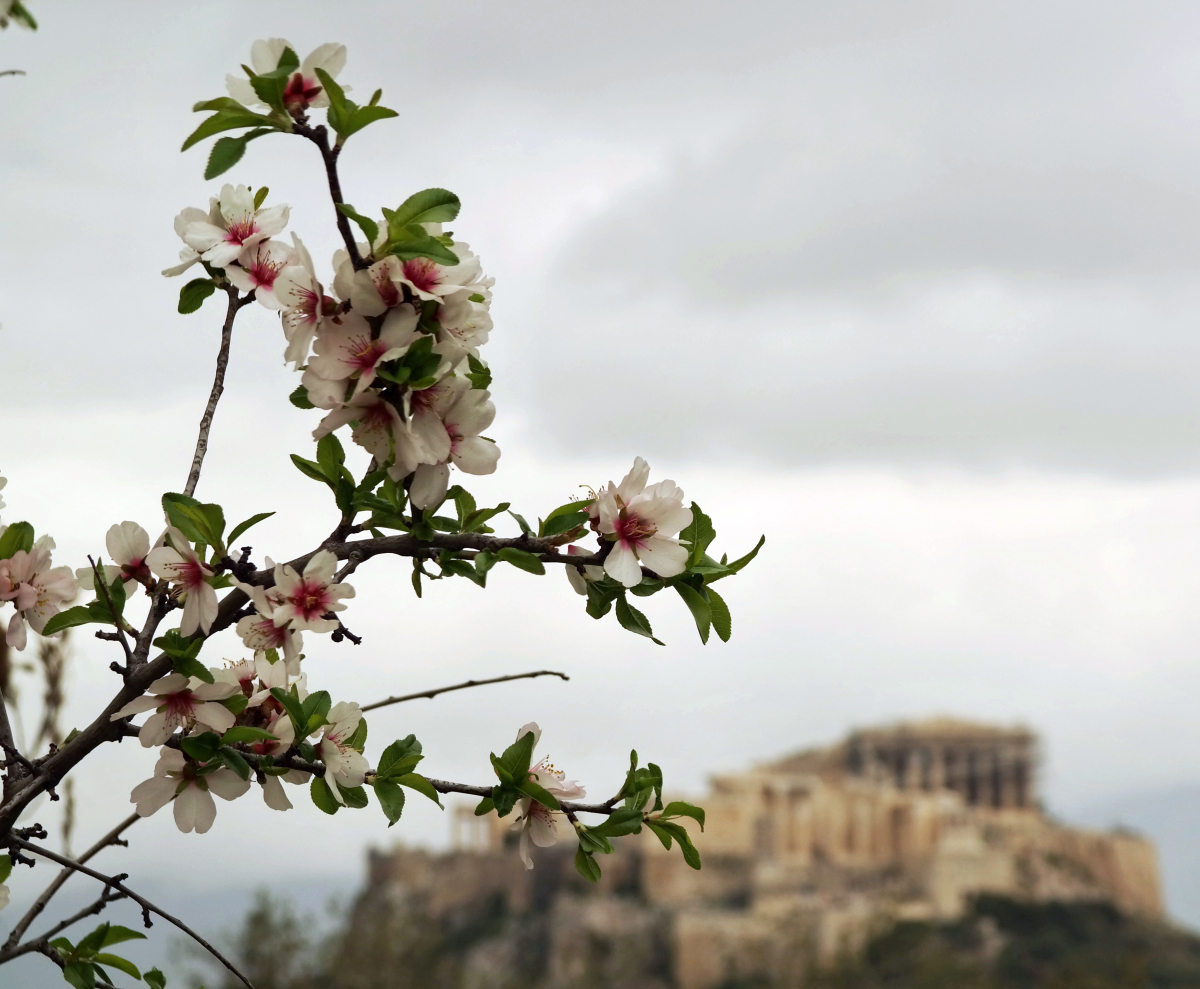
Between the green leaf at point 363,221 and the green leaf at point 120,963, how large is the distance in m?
0.86

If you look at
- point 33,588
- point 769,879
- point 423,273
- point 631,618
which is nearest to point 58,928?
point 33,588

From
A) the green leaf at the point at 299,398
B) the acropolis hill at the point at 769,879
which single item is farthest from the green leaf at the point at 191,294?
the acropolis hill at the point at 769,879

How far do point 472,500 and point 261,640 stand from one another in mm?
247

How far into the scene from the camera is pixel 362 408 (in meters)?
1.34

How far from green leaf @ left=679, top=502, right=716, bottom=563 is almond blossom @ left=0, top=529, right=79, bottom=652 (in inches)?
26.5

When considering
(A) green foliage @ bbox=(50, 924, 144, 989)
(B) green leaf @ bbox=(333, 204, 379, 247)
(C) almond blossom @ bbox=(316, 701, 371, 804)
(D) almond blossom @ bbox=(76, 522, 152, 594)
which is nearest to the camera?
(B) green leaf @ bbox=(333, 204, 379, 247)

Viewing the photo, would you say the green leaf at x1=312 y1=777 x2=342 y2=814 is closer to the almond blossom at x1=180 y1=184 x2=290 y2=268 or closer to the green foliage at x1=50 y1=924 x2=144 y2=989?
the green foliage at x1=50 y1=924 x2=144 y2=989

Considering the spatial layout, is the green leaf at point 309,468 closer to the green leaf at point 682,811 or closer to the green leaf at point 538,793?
the green leaf at point 538,793

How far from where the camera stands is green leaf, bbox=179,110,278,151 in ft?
4.31

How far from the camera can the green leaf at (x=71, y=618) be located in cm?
142

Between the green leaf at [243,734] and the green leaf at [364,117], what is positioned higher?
the green leaf at [364,117]

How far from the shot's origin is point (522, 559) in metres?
1.38

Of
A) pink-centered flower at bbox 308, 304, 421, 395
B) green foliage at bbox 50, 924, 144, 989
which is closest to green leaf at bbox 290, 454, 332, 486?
pink-centered flower at bbox 308, 304, 421, 395

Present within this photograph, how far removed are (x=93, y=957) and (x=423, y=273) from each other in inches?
34.3
